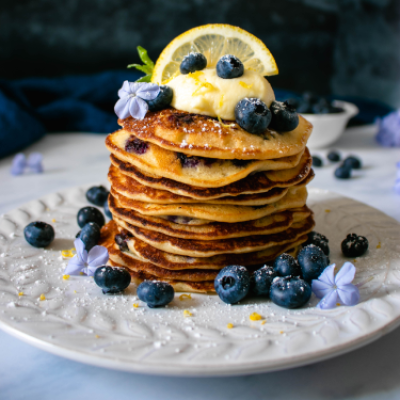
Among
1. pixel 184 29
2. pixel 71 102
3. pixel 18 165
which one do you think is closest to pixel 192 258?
pixel 18 165

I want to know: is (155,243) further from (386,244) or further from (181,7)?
(181,7)

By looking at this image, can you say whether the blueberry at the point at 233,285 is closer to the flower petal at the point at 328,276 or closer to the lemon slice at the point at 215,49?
the flower petal at the point at 328,276

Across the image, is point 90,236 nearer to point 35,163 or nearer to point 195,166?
point 195,166

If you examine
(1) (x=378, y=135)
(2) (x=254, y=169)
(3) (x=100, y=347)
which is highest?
(2) (x=254, y=169)

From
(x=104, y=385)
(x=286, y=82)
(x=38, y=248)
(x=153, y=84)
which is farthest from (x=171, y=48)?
(x=286, y=82)

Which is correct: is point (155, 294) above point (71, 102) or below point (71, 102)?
above
